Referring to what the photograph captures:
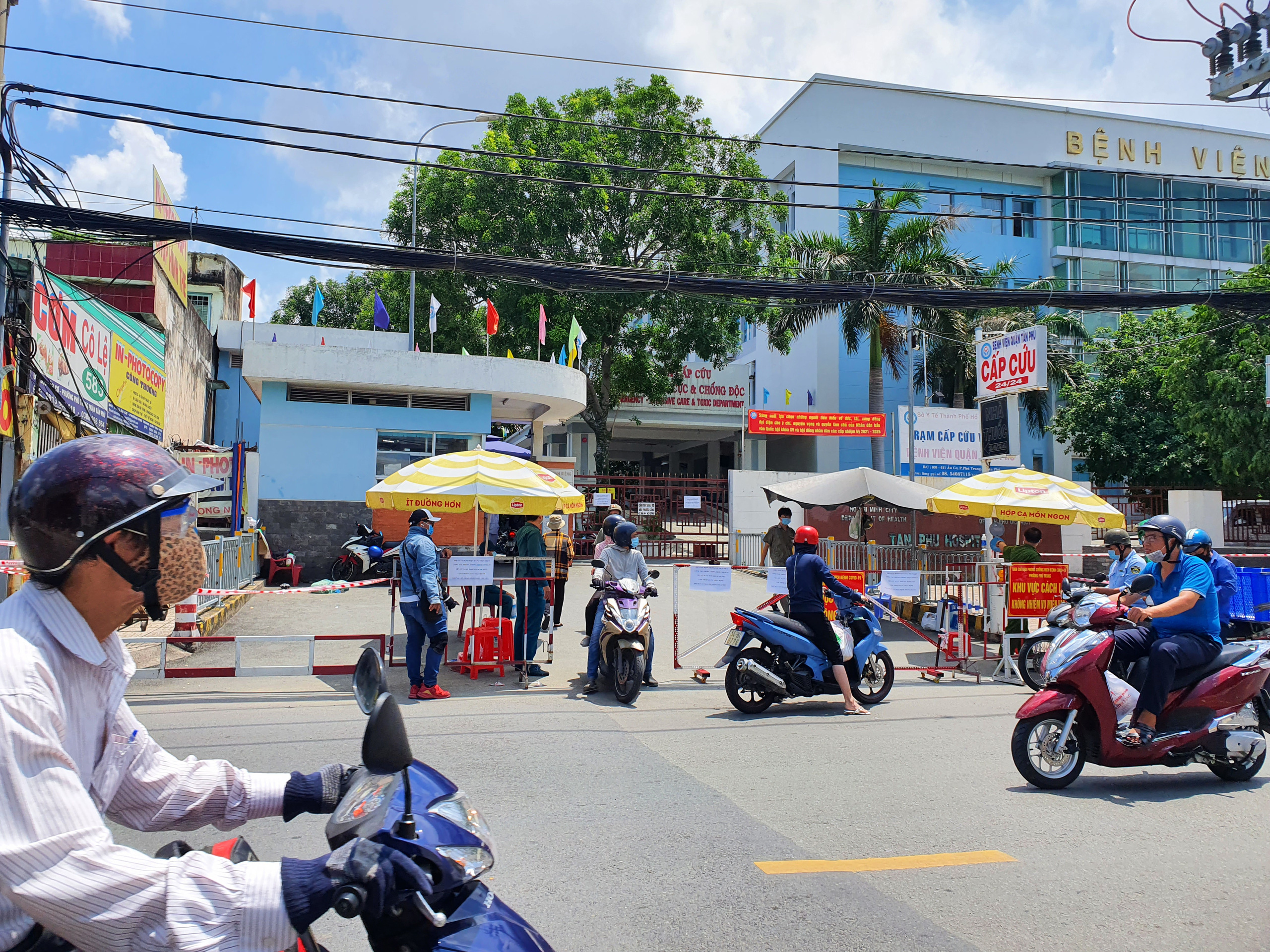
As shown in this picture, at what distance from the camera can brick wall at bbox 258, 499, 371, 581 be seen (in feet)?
64.7

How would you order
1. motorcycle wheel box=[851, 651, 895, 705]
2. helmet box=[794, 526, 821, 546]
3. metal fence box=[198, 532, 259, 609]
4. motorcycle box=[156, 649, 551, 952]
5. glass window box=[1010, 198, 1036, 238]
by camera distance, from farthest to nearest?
glass window box=[1010, 198, 1036, 238] < metal fence box=[198, 532, 259, 609] < motorcycle wheel box=[851, 651, 895, 705] < helmet box=[794, 526, 821, 546] < motorcycle box=[156, 649, 551, 952]

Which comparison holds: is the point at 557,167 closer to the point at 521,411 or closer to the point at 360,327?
the point at 521,411

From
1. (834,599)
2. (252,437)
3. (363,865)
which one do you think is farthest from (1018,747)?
(252,437)

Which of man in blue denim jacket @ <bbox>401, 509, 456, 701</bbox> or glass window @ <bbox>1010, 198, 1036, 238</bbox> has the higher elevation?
glass window @ <bbox>1010, 198, 1036, 238</bbox>

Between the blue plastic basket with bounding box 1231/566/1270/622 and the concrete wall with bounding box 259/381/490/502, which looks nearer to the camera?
the blue plastic basket with bounding box 1231/566/1270/622

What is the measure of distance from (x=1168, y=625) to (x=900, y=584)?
210 inches

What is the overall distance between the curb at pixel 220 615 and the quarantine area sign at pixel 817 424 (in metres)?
17.9

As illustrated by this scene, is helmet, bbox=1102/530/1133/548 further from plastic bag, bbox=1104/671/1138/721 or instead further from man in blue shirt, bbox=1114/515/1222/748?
plastic bag, bbox=1104/671/1138/721

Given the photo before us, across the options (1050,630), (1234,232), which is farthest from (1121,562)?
(1234,232)

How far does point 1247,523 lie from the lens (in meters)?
29.4

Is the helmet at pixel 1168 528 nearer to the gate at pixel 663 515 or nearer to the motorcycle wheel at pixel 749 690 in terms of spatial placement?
the motorcycle wheel at pixel 749 690

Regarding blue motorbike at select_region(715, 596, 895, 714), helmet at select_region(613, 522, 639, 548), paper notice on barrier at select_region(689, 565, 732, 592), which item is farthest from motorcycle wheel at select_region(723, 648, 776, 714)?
paper notice on barrier at select_region(689, 565, 732, 592)

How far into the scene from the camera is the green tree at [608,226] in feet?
95.2

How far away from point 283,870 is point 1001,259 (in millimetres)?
43357
